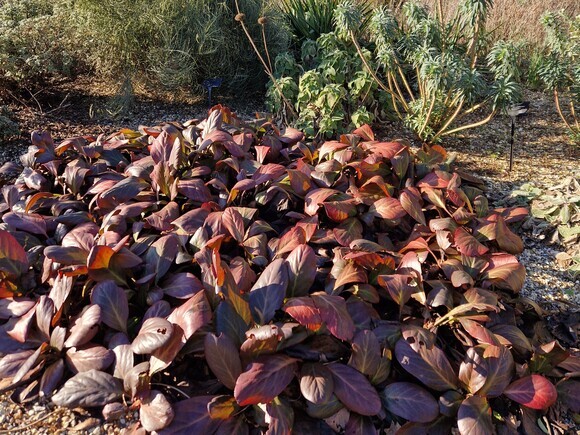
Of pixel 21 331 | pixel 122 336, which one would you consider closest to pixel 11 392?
pixel 21 331

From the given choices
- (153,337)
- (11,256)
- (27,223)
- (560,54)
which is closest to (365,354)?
(153,337)

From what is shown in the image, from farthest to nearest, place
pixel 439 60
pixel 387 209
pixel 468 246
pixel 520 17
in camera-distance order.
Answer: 1. pixel 520 17
2. pixel 439 60
3. pixel 387 209
4. pixel 468 246

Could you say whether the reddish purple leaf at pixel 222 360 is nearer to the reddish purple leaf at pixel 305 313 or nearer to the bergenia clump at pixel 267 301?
the bergenia clump at pixel 267 301

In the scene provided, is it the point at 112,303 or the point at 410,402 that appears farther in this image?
the point at 112,303

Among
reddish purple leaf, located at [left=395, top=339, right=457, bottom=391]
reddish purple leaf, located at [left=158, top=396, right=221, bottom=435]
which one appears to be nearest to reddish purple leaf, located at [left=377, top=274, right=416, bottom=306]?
reddish purple leaf, located at [left=395, top=339, right=457, bottom=391]

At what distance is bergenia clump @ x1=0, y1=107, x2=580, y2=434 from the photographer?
5.09 feet

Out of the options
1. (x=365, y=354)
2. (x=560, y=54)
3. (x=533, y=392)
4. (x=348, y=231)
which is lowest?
(x=533, y=392)

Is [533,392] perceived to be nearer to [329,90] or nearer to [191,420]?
[191,420]

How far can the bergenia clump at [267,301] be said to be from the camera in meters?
1.55

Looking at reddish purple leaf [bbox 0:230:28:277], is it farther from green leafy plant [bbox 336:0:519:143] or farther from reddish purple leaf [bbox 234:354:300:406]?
green leafy plant [bbox 336:0:519:143]

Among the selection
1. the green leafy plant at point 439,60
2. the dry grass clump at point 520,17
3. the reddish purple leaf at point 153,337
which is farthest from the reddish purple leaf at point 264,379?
the dry grass clump at point 520,17

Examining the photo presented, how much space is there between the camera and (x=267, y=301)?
1708mm

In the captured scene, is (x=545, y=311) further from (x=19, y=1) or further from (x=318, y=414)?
(x=19, y=1)

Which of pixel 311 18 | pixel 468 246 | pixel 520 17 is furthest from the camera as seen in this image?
pixel 520 17
